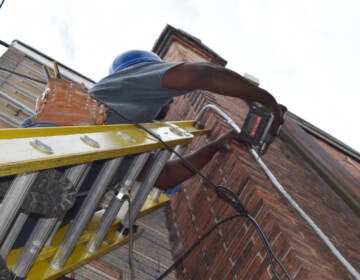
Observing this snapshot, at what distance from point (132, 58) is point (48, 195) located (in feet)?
5.10

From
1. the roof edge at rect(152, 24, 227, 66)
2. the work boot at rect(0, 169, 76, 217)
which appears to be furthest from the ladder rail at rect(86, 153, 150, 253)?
the roof edge at rect(152, 24, 227, 66)

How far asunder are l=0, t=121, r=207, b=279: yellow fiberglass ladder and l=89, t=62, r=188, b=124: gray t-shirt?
7.0 inches

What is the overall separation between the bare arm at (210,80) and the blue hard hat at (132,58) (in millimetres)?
388

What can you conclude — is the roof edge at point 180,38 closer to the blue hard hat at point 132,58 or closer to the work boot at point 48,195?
the blue hard hat at point 132,58

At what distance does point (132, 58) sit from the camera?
2785 millimetres

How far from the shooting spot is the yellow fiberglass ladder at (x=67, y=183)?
4.22ft

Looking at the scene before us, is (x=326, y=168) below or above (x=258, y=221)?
above

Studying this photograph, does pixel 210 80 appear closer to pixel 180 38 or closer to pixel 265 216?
pixel 265 216

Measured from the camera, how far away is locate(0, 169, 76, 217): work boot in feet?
4.62

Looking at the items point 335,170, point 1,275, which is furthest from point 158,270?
point 1,275

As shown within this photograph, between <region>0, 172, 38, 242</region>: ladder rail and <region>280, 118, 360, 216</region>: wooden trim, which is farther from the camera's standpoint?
<region>280, 118, 360, 216</region>: wooden trim

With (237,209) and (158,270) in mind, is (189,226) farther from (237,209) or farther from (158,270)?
(237,209)

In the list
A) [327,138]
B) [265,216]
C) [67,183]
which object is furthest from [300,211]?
[327,138]

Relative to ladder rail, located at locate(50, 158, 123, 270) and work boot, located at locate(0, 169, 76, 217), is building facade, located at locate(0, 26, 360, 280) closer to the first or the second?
ladder rail, located at locate(50, 158, 123, 270)
